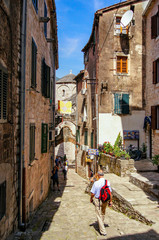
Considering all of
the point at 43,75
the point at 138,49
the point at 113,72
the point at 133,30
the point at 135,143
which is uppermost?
the point at 133,30

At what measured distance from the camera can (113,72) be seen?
56.2 feet

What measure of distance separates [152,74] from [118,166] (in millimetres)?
6539

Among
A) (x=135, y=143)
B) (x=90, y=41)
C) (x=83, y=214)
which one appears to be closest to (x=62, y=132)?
(x=90, y=41)

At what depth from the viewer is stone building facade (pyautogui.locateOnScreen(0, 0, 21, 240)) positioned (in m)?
4.89

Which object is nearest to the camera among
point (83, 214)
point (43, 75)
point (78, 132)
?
point (83, 214)

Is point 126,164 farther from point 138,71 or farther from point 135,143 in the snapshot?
point 138,71

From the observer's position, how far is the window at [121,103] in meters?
16.9

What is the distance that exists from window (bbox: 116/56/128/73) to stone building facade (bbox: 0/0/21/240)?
459 inches

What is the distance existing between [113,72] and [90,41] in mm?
5835

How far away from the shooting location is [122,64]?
1725 cm

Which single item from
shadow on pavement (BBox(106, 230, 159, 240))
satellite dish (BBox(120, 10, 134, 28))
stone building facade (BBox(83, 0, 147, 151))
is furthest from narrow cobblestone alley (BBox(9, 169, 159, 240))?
satellite dish (BBox(120, 10, 134, 28))

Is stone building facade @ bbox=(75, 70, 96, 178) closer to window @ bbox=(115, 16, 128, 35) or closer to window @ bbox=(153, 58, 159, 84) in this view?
window @ bbox=(115, 16, 128, 35)

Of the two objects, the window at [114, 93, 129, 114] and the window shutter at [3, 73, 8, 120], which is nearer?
the window shutter at [3, 73, 8, 120]

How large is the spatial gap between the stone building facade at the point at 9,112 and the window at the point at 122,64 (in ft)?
38.3
